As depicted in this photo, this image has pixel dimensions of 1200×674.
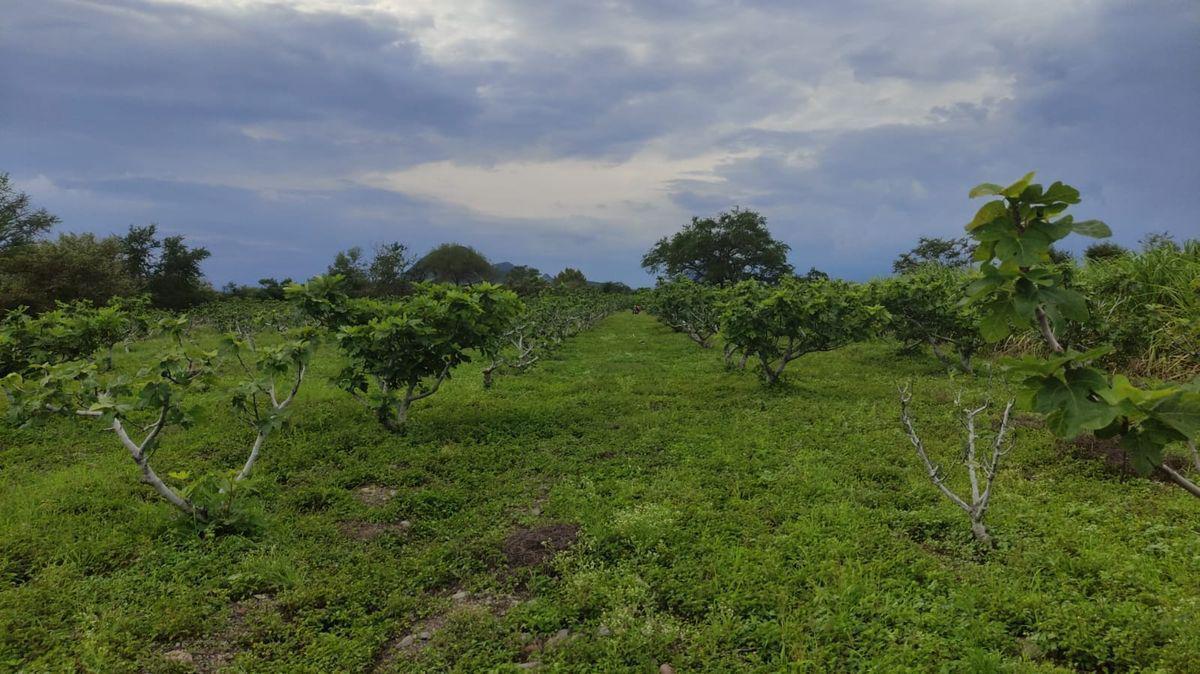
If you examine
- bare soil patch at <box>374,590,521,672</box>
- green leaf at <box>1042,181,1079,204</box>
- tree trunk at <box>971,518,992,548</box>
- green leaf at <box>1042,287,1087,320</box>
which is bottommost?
bare soil patch at <box>374,590,521,672</box>

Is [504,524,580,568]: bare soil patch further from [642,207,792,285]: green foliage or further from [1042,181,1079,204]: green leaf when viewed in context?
[642,207,792,285]: green foliage

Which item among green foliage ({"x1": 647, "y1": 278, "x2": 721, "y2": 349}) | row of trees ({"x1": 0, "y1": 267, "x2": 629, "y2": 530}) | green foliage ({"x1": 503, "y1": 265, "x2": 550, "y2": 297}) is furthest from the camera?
green foliage ({"x1": 503, "y1": 265, "x2": 550, "y2": 297})

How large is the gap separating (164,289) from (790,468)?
161ft

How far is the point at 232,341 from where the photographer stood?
633cm

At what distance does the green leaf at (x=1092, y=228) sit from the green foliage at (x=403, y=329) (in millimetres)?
7161

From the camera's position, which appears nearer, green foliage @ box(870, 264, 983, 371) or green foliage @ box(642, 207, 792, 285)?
green foliage @ box(870, 264, 983, 371)

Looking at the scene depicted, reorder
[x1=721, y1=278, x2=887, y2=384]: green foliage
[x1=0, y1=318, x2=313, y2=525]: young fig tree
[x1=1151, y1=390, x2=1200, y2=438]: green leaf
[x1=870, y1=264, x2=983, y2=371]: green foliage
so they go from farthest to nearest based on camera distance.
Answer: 1. [x1=870, y1=264, x2=983, y2=371]: green foliage
2. [x1=721, y1=278, x2=887, y2=384]: green foliage
3. [x1=0, y1=318, x2=313, y2=525]: young fig tree
4. [x1=1151, y1=390, x2=1200, y2=438]: green leaf

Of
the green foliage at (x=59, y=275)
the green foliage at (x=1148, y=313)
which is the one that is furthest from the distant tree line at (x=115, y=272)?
the green foliage at (x=1148, y=313)

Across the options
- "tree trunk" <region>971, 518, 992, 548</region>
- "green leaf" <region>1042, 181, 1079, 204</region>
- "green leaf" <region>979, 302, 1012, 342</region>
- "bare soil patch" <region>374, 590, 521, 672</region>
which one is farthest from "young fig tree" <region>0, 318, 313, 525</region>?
"tree trunk" <region>971, 518, 992, 548</region>

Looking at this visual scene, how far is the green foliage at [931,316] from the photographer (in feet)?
44.2

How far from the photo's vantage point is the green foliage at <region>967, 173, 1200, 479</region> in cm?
186

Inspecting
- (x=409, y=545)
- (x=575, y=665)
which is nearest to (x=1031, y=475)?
(x=575, y=665)

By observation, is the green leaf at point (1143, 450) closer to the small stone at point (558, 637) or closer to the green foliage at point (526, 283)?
the small stone at point (558, 637)

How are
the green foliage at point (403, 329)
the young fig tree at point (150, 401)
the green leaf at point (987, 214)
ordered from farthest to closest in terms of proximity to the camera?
the green foliage at point (403, 329) < the young fig tree at point (150, 401) < the green leaf at point (987, 214)
